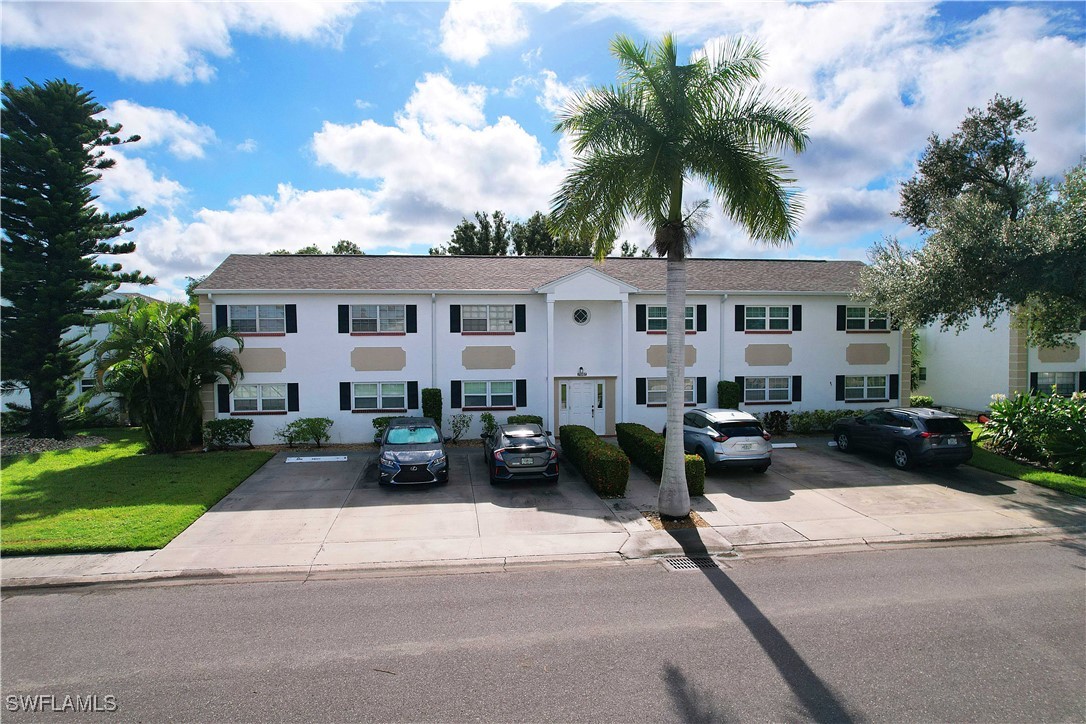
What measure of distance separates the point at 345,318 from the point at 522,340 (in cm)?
628

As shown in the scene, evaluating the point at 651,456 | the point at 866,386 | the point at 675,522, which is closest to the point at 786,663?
the point at 675,522

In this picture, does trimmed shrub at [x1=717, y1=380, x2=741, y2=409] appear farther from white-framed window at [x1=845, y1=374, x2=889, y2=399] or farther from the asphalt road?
the asphalt road

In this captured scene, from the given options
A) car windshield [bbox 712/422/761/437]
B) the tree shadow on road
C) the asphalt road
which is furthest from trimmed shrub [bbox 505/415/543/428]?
the tree shadow on road

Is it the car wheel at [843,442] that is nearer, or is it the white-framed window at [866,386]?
the car wheel at [843,442]

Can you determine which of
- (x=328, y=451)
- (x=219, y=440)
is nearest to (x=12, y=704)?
(x=328, y=451)

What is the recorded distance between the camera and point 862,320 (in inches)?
865

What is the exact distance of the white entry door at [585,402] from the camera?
66.6 ft

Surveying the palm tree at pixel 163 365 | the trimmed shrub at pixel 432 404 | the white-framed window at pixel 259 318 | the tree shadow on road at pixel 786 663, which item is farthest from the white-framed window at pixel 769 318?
the palm tree at pixel 163 365

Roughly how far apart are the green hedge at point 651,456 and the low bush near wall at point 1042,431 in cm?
1018

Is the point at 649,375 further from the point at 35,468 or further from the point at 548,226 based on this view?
the point at 35,468

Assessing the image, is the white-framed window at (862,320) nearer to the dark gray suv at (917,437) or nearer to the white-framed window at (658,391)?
the dark gray suv at (917,437)

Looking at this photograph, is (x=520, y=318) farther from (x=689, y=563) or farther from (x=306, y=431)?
(x=689, y=563)

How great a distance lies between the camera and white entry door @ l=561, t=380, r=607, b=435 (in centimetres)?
2031

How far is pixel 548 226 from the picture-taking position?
40.6 ft
